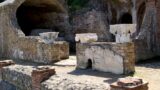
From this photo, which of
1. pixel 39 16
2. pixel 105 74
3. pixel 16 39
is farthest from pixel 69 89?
pixel 39 16

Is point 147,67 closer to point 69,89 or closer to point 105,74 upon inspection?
point 105,74

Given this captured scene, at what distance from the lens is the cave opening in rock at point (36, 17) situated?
22.5 m

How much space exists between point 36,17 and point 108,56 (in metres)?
13.0

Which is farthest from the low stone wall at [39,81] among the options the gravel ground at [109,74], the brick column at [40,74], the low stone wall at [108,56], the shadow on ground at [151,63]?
the shadow on ground at [151,63]

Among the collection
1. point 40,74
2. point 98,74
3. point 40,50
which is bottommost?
point 98,74

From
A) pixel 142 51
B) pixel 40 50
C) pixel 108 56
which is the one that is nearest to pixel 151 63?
pixel 142 51

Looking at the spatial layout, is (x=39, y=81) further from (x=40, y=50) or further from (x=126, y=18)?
(x=126, y=18)

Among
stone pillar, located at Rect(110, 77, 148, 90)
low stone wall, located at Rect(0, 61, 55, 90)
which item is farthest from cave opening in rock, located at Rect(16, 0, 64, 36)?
stone pillar, located at Rect(110, 77, 148, 90)

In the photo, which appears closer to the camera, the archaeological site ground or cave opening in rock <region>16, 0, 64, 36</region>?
the archaeological site ground

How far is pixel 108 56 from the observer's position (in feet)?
39.5

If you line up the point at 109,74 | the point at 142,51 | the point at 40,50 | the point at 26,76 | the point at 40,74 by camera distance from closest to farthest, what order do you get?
1. the point at 40,74
2. the point at 26,76
3. the point at 109,74
4. the point at 142,51
5. the point at 40,50

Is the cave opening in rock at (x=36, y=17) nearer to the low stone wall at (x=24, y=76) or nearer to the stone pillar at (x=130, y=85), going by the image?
the low stone wall at (x=24, y=76)

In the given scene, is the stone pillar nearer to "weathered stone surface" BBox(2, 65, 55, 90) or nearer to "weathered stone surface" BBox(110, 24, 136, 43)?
"weathered stone surface" BBox(2, 65, 55, 90)

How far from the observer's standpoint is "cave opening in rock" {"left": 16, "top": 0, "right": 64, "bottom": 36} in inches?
888
